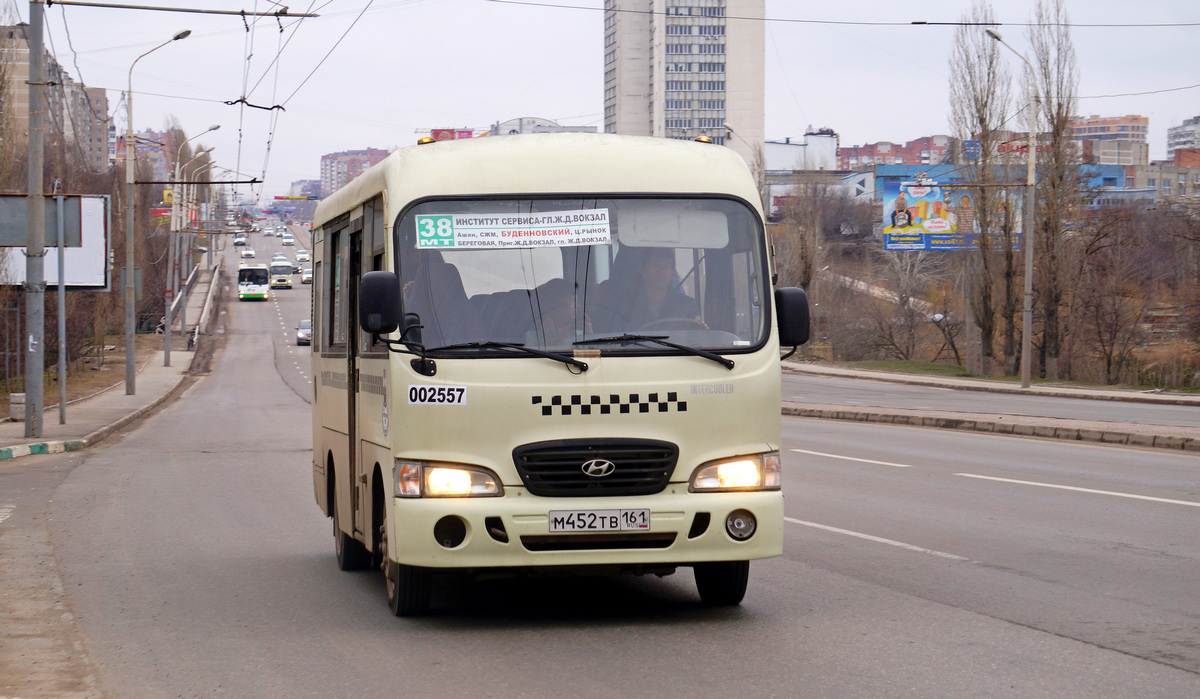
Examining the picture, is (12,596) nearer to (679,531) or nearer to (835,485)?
(679,531)

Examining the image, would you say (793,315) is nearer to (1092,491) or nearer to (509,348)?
(509,348)

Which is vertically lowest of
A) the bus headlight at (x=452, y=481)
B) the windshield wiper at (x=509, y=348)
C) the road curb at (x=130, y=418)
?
the road curb at (x=130, y=418)

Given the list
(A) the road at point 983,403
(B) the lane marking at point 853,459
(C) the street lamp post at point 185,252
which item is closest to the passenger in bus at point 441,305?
(B) the lane marking at point 853,459

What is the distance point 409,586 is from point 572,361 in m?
1.54

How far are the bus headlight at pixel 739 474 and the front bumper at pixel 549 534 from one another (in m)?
0.06

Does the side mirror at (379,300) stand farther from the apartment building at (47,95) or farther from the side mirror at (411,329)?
the apartment building at (47,95)

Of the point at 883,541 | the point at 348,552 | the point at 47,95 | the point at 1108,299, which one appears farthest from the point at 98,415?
the point at 1108,299

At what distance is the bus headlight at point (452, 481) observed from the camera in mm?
6242

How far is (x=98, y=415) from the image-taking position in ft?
92.1

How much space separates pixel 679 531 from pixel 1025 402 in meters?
25.3

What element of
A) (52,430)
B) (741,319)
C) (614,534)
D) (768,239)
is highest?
(768,239)

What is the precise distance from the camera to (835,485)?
1335 centimetres

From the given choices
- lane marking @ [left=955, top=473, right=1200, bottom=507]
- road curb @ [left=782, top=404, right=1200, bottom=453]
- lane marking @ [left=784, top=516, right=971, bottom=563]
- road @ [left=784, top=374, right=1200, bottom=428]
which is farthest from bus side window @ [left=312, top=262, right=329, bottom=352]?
road @ [left=784, top=374, right=1200, bottom=428]

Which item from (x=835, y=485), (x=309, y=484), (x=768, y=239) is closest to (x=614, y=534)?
(x=768, y=239)
